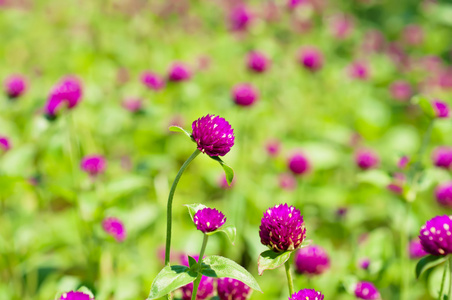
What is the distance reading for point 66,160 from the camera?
252 cm

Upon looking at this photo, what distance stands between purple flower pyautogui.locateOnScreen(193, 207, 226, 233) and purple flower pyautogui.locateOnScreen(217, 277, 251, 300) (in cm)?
21

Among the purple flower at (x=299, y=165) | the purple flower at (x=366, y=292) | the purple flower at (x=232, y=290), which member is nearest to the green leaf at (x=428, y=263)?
the purple flower at (x=366, y=292)

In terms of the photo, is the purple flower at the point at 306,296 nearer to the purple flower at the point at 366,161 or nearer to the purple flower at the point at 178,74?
the purple flower at the point at 366,161

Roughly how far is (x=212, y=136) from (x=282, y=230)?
8.6 inches

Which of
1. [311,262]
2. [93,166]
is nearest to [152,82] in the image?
[93,166]

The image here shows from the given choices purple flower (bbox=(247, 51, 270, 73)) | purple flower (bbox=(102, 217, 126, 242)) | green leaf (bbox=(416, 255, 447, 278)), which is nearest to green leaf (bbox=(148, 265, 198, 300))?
green leaf (bbox=(416, 255, 447, 278))

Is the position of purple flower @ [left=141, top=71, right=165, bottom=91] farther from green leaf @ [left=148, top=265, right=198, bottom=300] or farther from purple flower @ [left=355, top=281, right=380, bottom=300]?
green leaf @ [left=148, top=265, right=198, bottom=300]

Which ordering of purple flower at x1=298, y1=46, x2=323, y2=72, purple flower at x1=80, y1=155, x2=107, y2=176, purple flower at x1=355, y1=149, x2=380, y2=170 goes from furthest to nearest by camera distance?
purple flower at x1=298, y1=46, x2=323, y2=72 → purple flower at x1=355, y1=149, x2=380, y2=170 → purple flower at x1=80, y1=155, x2=107, y2=176

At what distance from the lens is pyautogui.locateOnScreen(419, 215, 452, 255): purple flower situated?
1.00 metres

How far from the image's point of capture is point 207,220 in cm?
91

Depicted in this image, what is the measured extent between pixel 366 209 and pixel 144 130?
128cm

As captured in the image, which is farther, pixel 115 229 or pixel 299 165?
pixel 299 165

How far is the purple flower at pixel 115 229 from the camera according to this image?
1660 millimetres

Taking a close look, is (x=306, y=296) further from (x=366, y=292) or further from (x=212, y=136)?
(x=366, y=292)
